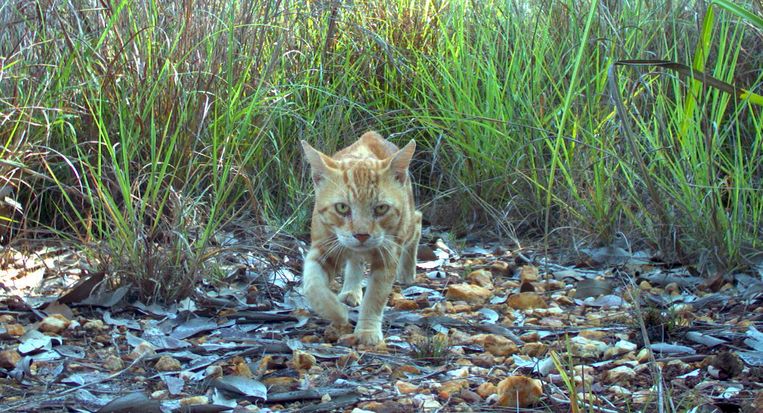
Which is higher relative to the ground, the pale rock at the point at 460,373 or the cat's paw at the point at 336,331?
the pale rock at the point at 460,373

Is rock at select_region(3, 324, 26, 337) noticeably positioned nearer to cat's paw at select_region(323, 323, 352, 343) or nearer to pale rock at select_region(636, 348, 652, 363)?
cat's paw at select_region(323, 323, 352, 343)

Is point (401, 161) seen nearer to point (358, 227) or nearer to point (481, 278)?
point (358, 227)

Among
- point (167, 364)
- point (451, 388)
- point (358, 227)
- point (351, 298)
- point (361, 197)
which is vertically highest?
point (361, 197)

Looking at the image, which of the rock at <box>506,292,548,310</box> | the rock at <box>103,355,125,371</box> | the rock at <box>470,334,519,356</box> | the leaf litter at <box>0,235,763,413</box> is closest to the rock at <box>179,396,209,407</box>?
the leaf litter at <box>0,235,763,413</box>

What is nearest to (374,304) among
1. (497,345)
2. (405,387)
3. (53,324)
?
(497,345)

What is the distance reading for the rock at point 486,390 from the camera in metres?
3.02

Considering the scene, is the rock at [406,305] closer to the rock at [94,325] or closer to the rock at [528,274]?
the rock at [528,274]

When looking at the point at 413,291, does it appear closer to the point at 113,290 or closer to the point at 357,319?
the point at 357,319

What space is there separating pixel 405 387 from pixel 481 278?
6.09 ft

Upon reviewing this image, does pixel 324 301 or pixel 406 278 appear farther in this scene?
pixel 406 278

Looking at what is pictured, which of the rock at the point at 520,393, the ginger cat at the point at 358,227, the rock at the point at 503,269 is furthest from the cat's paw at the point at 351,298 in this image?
the rock at the point at 520,393

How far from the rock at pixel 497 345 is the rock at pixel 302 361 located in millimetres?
651

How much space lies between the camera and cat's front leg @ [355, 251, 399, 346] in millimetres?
3793

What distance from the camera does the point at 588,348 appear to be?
3465mm
